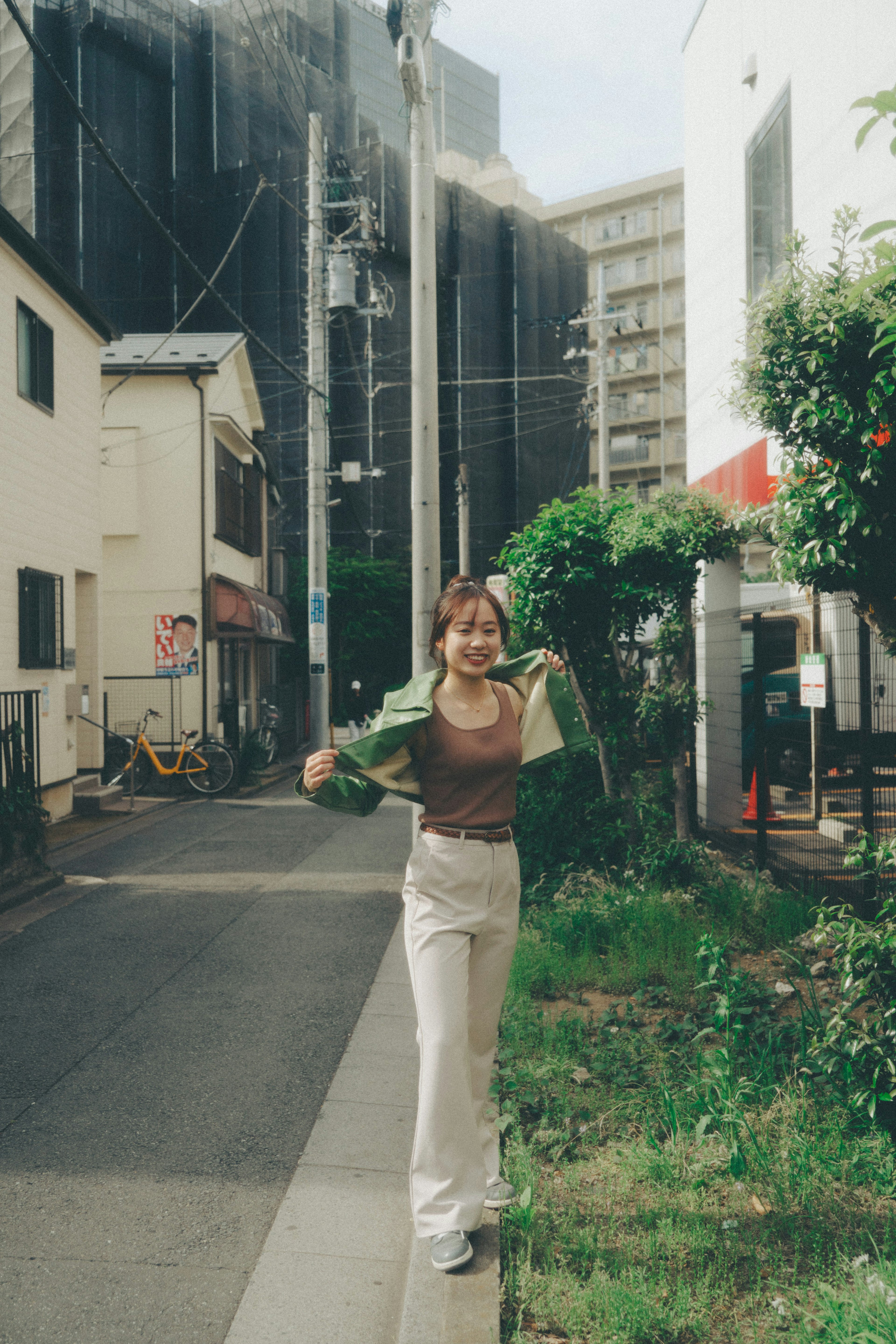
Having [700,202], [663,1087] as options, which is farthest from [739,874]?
[700,202]

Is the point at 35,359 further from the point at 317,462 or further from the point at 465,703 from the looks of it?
the point at 465,703

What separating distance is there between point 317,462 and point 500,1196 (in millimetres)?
18967

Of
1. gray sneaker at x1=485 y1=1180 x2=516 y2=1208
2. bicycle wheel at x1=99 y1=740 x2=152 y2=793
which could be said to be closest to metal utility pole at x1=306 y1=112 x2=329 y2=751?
bicycle wheel at x1=99 y1=740 x2=152 y2=793

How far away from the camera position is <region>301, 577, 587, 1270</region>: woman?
2.90 meters

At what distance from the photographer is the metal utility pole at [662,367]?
54438 millimetres

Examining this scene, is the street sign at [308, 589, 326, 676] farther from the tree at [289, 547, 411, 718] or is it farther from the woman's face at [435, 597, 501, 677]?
the woman's face at [435, 597, 501, 677]

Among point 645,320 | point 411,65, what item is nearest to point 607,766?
point 411,65

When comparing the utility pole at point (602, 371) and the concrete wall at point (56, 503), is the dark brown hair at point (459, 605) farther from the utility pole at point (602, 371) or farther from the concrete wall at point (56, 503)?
the utility pole at point (602, 371)

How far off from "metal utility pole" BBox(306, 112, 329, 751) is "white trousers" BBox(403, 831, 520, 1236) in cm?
1679

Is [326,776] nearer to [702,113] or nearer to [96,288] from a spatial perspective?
[702,113]

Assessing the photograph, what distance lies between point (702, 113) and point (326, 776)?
10593 mm

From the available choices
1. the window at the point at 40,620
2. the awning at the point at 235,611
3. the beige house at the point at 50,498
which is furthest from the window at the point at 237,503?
the window at the point at 40,620

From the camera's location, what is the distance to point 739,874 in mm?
7285

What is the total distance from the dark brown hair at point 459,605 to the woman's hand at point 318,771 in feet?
1.52
